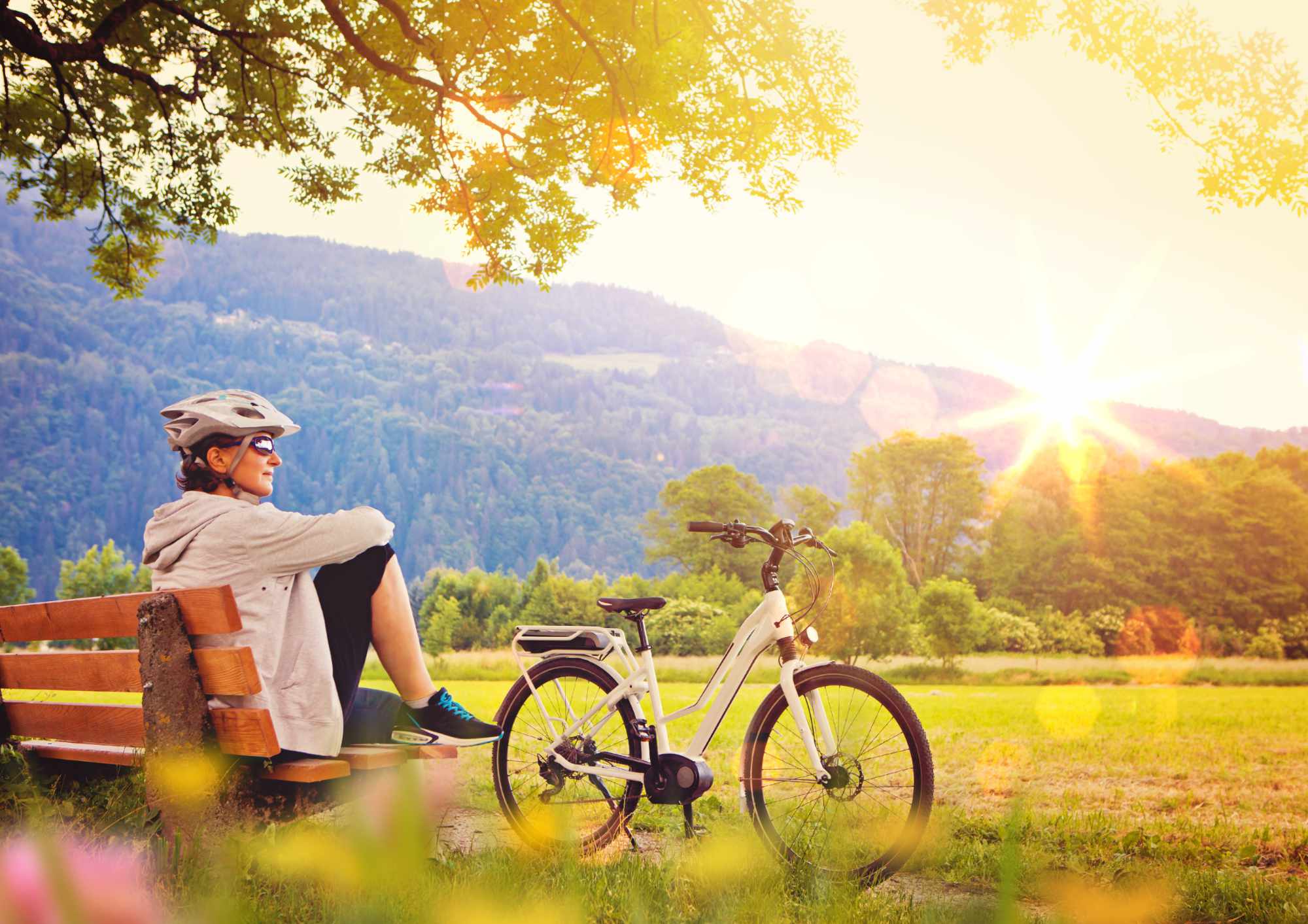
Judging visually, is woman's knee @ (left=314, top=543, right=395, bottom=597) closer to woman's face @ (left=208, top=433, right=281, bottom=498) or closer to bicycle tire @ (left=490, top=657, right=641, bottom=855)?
woman's face @ (left=208, top=433, right=281, bottom=498)

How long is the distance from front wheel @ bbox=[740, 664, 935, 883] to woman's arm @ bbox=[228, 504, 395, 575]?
168cm

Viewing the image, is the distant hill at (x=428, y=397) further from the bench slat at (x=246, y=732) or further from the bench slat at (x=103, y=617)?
the bench slat at (x=246, y=732)

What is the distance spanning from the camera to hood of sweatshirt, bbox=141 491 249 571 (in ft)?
11.2

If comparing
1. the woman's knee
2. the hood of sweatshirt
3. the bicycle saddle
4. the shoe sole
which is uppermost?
the hood of sweatshirt

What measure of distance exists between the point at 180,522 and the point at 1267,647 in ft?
100

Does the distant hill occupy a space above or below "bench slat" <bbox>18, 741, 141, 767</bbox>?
above

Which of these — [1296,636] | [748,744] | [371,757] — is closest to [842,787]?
[748,744]

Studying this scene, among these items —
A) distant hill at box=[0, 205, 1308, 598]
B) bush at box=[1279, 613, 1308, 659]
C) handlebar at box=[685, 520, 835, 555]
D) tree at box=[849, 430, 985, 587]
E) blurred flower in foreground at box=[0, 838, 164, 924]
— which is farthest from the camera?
distant hill at box=[0, 205, 1308, 598]

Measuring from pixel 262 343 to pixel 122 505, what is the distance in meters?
41.0

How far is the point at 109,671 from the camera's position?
141 inches

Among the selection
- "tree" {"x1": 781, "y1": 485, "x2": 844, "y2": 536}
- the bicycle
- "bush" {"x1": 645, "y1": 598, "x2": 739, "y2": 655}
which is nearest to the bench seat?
the bicycle

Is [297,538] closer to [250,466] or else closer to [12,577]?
[250,466]

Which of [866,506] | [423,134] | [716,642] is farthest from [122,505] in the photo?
[423,134]

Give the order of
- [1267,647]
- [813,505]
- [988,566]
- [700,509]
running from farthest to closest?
[700,509] → [813,505] → [988,566] → [1267,647]
